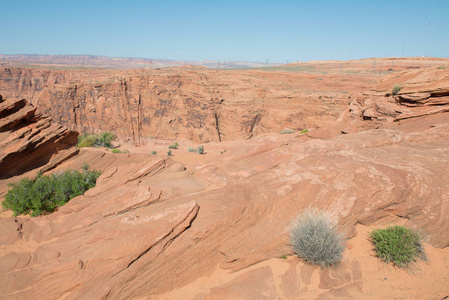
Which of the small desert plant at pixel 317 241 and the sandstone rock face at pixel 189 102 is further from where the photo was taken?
→ the sandstone rock face at pixel 189 102

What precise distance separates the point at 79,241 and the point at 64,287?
894 millimetres

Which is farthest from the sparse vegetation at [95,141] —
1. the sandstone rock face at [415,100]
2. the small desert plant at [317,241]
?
the sandstone rock face at [415,100]

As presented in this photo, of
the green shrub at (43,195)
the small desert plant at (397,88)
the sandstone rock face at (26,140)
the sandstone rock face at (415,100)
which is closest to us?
the green shrub at (43,195)

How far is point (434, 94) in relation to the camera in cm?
982

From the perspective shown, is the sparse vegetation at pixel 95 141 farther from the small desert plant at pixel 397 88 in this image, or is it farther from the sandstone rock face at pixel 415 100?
the small desert plant at pixel 397 88

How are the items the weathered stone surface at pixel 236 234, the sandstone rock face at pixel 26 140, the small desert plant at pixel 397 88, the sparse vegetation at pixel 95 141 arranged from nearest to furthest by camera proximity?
the weathered stone surface at pixel 236 234
the sandstone rock face at pixel 26 140
the small desert plant at pixel 397 88
the sparse vegetation at pixel 95 141

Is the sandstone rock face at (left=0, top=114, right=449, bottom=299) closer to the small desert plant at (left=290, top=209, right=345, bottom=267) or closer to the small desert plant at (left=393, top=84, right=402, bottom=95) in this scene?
the small desert plant at (left=290, top=209, right=345, bottom=267)

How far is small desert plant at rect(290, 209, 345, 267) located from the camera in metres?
4.66

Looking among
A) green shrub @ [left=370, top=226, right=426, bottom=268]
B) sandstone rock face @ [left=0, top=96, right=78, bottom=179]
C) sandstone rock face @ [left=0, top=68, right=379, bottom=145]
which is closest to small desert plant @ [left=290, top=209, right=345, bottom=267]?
green shrub @ [left=370, top=226, right=426, bottom=268]

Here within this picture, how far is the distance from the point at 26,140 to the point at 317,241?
9916 millimetres

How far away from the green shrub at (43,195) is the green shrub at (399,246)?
797 centimetres

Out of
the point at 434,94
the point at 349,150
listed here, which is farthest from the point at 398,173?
the point at 434,94

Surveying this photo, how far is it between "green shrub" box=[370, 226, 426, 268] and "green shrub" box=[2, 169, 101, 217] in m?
7.97

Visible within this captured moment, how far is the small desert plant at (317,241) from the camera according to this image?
466 centimetres
